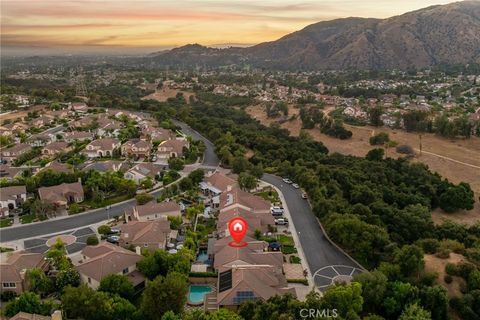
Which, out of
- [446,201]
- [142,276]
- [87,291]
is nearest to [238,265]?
[142,276]

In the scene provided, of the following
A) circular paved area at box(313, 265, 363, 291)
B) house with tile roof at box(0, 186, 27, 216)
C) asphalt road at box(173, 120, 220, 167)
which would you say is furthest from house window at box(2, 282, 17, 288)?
asphalt road at box(173, 120, 220, 167)

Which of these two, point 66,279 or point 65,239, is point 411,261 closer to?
point 66,279

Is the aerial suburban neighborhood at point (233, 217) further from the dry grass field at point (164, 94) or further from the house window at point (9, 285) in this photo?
the dry grass field at point (164, 94)

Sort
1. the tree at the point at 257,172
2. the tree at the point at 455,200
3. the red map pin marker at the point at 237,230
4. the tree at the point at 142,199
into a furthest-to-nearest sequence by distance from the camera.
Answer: the tree at the point at 257,172, the tree at the point at 455,200, the tree at the point at 142,199, the red map pin marker at the point at 237,230

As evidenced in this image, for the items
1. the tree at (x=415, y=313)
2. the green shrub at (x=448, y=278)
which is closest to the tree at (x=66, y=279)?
the tree at (x=415, y=313)

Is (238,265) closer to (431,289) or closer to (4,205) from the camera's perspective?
(431,289)

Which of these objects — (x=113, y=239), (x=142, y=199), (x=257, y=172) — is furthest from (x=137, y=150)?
(x=113, y=239)

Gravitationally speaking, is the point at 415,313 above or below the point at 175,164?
below
